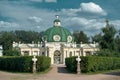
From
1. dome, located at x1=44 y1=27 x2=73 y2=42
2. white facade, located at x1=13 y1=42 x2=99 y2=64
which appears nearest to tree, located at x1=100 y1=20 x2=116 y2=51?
white facade, located at x1=13 y1=42 x2=99 y2=64

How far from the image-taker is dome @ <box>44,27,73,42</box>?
11644 cm

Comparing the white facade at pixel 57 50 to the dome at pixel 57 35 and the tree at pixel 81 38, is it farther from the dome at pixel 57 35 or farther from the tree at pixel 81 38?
the tree at pixel 81 38

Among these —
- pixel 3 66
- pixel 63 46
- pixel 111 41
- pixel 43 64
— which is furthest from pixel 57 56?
pixel 43 64

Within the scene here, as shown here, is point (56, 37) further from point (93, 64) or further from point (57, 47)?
point (93, 64)

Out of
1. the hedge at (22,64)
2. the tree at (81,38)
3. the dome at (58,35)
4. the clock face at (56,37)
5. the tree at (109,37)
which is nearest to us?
the hedge at (22,64)

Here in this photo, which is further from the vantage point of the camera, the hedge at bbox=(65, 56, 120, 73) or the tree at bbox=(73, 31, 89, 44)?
the tree at bbox=(73, 31, 89, 44)

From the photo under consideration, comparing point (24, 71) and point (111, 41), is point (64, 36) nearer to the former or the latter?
point (111, 41)

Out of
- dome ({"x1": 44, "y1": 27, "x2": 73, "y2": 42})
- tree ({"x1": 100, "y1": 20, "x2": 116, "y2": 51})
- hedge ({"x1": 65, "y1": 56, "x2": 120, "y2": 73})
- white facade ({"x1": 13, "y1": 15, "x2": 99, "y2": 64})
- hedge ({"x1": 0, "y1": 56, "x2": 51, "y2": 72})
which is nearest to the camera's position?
hedge ({"x1": 65, "y1": 56, "x2": 120, "y2": 73})

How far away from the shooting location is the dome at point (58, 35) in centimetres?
11644

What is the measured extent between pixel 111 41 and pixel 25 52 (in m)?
33.6

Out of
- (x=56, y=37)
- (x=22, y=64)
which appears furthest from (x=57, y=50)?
(x=22, y=64)

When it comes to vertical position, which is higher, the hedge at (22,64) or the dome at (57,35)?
the dome at (57,35)

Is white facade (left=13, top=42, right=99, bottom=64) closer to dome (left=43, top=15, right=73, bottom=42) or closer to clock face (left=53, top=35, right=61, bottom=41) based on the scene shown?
dome (left=43, top=15, right=73, bottom=42)

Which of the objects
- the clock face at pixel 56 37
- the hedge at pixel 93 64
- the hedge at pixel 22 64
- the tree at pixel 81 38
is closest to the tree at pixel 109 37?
the clock face at pixel 56 37
